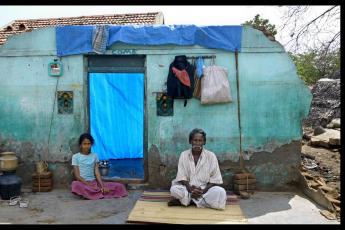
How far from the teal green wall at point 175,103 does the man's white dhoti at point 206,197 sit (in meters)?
1.11

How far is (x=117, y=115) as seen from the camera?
813 cm

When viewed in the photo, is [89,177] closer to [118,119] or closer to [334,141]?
[118,119]

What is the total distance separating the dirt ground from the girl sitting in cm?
357

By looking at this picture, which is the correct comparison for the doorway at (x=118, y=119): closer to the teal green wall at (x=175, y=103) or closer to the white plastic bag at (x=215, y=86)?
the teal green wall at (x=175, y=103)

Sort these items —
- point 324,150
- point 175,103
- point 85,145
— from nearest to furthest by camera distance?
point 85,145
point 175,103
point 324,150

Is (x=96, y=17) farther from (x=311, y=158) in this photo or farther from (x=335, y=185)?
(x=335, y=185)

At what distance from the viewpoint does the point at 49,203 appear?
5617 mm

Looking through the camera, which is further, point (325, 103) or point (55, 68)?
point (325, 103)

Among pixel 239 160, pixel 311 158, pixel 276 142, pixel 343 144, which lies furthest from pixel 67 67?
pixel 311 158

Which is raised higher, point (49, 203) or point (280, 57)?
point (280, 57)

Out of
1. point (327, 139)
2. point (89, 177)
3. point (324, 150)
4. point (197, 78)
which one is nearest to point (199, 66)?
point (197, 78)

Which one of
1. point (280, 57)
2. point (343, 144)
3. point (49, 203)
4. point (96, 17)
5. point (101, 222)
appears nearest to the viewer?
point (101, 222)

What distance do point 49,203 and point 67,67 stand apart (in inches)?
91.3

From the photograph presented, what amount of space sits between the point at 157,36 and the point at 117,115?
101 inches
